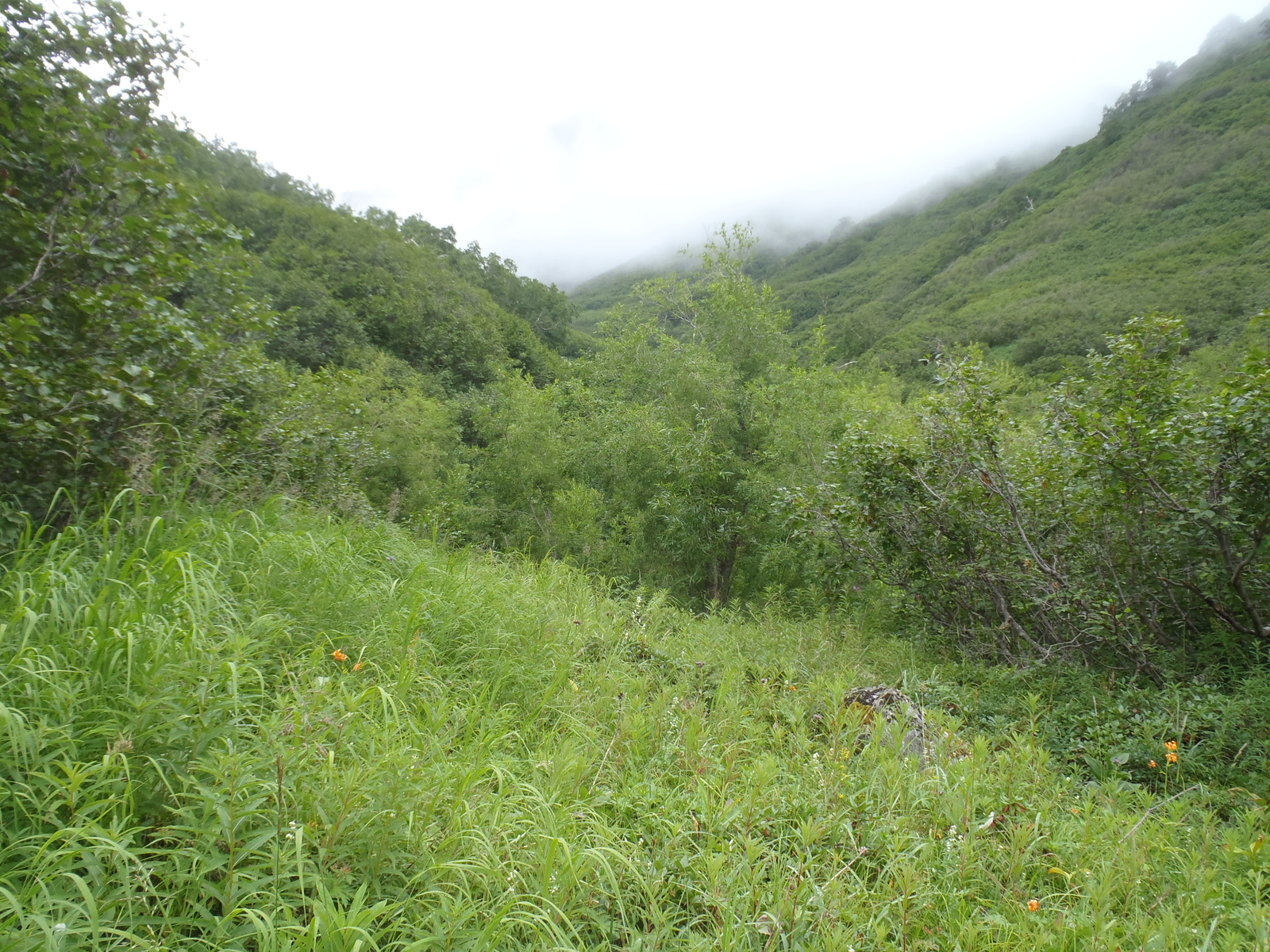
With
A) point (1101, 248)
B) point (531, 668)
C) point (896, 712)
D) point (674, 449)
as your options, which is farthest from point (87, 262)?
point (1101, 248)

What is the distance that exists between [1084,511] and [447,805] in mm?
5202

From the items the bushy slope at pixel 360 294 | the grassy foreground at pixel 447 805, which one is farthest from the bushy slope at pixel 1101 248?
the grassy foreground at pixel 447 805

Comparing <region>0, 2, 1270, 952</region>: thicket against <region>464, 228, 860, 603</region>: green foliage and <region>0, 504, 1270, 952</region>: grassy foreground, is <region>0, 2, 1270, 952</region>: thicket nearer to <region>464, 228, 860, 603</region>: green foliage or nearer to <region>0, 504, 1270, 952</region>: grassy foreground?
<region>0, 504, 1270, 952</region>: grassy foreground

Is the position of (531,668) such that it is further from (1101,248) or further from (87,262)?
(1101,248)

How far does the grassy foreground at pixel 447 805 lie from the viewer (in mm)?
1459

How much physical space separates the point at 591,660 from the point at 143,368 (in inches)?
113

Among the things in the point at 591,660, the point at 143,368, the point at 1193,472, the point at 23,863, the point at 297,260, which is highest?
the point at 297,260

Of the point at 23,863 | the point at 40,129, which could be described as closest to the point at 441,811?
the point at 23,863

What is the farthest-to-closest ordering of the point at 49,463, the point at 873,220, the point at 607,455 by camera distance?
the point at 873,220 < the point at 607,455 < the point at 49,463

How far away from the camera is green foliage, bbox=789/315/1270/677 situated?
161 inches

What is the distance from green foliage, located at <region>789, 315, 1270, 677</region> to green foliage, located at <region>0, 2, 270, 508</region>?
18.1 ft

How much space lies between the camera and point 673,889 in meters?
1.91

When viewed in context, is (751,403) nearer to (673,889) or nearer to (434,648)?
(434,648)

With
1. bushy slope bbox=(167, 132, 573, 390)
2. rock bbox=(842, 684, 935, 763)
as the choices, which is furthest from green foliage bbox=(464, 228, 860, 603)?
bushy slope bbox=(167, 132, 573, 390)
